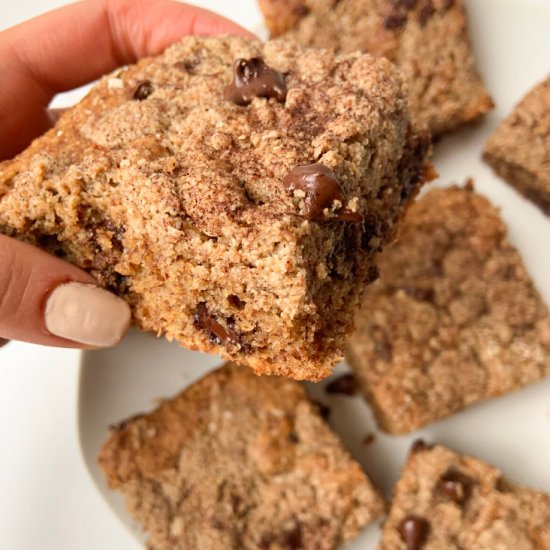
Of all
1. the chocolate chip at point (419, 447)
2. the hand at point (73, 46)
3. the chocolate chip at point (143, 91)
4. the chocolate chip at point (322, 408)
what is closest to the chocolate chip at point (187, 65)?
the chocolate chip at point (143, 91)

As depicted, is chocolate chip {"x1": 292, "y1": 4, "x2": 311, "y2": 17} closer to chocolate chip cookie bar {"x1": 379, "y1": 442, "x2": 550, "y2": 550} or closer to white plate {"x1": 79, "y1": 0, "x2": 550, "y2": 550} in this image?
white plate {"x1": 79, "y1": 0, "x2": 550, "y2": 550}

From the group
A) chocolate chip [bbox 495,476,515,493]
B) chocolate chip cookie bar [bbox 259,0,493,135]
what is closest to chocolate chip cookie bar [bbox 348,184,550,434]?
chocolate chip [bbox 495,476,515,493]

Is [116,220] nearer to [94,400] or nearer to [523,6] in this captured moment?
[94,400]

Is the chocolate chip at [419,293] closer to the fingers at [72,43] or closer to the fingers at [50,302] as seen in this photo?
the fingers at [72,43]

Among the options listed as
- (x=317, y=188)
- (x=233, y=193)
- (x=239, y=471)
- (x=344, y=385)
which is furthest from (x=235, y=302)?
(x=344, y=385)

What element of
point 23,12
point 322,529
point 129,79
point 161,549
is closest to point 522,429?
point 322,529

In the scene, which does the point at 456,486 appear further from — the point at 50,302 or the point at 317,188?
the point at 50,302
